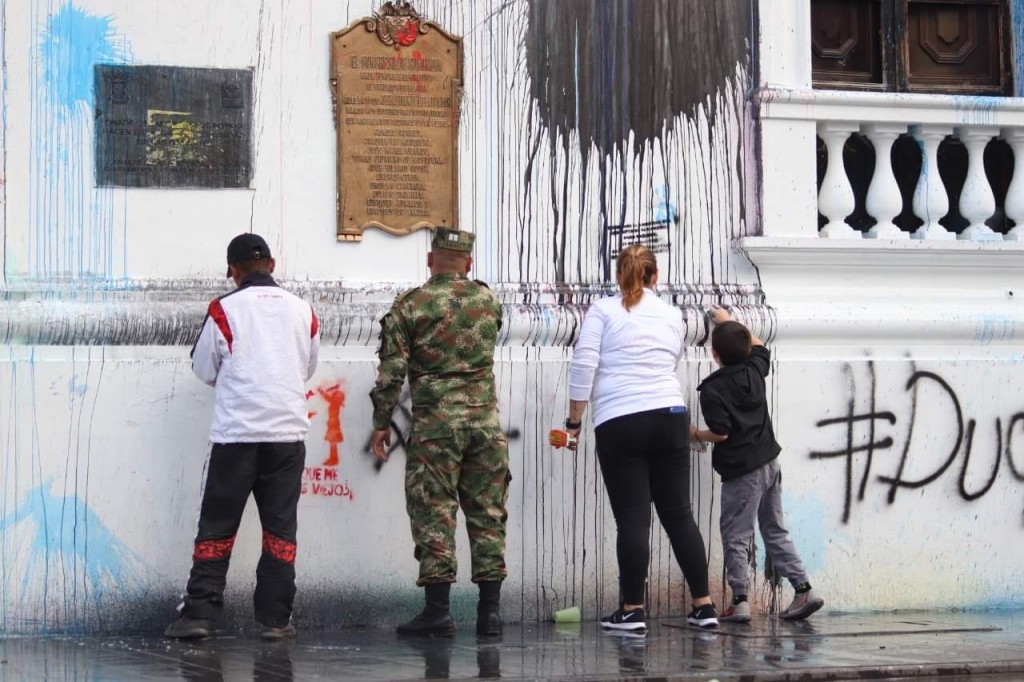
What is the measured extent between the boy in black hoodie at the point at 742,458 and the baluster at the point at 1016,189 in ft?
5.99

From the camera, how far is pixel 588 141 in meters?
8.92

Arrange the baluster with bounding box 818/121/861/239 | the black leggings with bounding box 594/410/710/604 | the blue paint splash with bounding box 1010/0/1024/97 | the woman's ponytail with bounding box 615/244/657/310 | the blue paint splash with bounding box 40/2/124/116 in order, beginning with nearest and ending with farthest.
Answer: the black leggings with bounding box 594/410/710/604 → the woman's ponytail with bounding box 615/244/657/310 → the blue paint splash with bounding box 40/2/124/116 → the baluster with bounding box 818/121/861/239 → the blue paint splash with bounding box 1010/0/1024/97

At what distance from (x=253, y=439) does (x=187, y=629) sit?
867mm

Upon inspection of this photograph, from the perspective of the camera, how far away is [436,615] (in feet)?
25.7

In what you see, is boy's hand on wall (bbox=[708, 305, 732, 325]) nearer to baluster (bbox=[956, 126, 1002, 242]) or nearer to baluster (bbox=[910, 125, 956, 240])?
baluster (bbox=[910, 125, 956, 240])

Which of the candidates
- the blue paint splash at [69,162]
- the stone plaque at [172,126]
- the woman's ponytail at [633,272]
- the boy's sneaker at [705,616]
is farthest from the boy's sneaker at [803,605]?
the blue paint splash at [69,162]

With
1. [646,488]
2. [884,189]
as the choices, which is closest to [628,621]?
[646,488]

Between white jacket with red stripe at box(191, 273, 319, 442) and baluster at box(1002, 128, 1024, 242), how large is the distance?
4.02 metres

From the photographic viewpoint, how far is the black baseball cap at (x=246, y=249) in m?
7.75

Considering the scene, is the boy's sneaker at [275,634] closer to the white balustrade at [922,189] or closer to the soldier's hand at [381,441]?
the soldier's hand at [381,441]

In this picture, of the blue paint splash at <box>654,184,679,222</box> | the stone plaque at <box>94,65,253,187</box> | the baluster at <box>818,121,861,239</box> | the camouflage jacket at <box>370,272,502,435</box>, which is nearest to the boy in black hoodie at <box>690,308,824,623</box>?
the blue paint splash at <box>654,184,679,222</box>

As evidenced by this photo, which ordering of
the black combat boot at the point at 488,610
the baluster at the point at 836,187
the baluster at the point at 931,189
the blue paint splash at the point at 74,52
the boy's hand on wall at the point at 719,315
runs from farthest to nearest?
the baluster at the point at 931,189
the baluster at the point at 836,187
the boy's hand on wall at the point at 719,315
the blue paint splash at the point at 74,52
the black combat boot at the point at 488,610

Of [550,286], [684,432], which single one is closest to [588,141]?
[550,286]

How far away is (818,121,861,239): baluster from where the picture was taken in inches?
361
